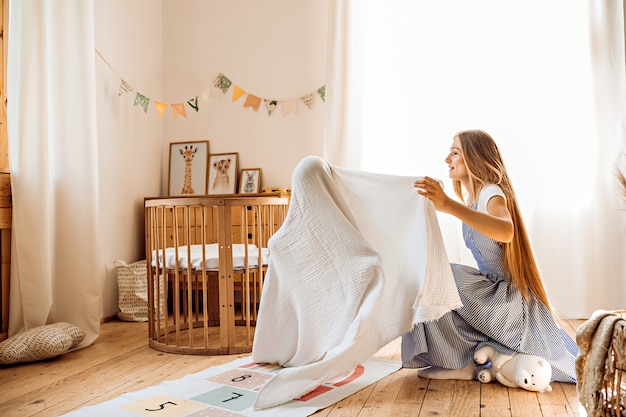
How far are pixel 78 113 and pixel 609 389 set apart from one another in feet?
8.02

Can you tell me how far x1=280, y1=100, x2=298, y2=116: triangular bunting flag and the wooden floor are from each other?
5.84ft

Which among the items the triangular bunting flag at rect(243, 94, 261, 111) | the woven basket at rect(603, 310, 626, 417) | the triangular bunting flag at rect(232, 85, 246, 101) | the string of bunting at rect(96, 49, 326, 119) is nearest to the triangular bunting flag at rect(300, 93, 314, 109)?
the string of bunting at rect(96, 49, 326, 119)

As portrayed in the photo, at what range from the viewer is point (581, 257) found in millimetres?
3244

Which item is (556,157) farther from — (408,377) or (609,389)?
(609,389)

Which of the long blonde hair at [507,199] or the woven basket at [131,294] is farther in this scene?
the woven basket at [131,294]

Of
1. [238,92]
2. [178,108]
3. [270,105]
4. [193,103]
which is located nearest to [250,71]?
[238,92]

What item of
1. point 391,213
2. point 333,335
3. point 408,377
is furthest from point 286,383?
point 391,213

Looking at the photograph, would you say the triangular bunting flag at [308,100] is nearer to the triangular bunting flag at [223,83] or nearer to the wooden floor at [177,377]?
the triangular bunting flag at [223,83]

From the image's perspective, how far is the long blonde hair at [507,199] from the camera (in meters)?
2.04

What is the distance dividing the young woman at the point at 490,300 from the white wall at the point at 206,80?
1709 millimetres

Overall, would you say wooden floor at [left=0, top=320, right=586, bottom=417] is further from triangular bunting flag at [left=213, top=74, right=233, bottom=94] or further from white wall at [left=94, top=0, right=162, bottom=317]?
triangular bunting flag at [left=213, top=74, right=233, bottom=94]

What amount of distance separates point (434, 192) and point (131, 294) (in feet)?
6.63

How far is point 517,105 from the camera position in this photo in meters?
3.32

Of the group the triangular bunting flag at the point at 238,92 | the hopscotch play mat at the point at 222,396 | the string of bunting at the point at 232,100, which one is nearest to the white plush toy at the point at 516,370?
the hopscotch play mat at the point at 222,396
